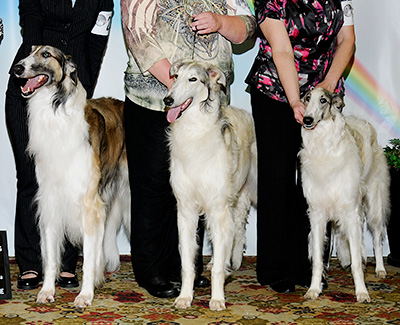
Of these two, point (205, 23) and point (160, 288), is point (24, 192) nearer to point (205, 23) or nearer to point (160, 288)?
point (160, 288)

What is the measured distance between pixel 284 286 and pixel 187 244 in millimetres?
698

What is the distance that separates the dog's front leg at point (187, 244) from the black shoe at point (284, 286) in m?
0.58

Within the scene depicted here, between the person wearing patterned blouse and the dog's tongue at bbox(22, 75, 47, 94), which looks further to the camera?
the person wearing patterned blouse

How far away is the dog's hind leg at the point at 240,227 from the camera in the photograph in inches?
190

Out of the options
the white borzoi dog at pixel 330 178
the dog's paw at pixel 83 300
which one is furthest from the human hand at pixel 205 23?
the dog's paw at pixel 83 300

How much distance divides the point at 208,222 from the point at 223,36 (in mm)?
1089

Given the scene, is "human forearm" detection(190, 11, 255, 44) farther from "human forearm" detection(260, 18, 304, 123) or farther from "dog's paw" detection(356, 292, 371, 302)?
"dog's paw" detection(356, 292, 371, 302)

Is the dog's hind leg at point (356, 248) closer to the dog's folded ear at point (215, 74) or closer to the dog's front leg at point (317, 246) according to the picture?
the dog's front leg at point (317, 246)

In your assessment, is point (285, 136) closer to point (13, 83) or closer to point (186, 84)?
point (186, 84)

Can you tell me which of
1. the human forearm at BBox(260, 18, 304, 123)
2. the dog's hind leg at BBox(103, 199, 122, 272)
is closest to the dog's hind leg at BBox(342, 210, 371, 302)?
the human forearm at BBox(260, 18, 304, 123)

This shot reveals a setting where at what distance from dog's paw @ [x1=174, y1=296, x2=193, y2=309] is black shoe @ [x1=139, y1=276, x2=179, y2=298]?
0.20m

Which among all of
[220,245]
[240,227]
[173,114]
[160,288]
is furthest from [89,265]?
[240,227]

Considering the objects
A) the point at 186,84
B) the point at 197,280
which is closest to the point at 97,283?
the point at 197,280

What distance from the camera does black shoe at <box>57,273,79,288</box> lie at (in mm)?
4195
